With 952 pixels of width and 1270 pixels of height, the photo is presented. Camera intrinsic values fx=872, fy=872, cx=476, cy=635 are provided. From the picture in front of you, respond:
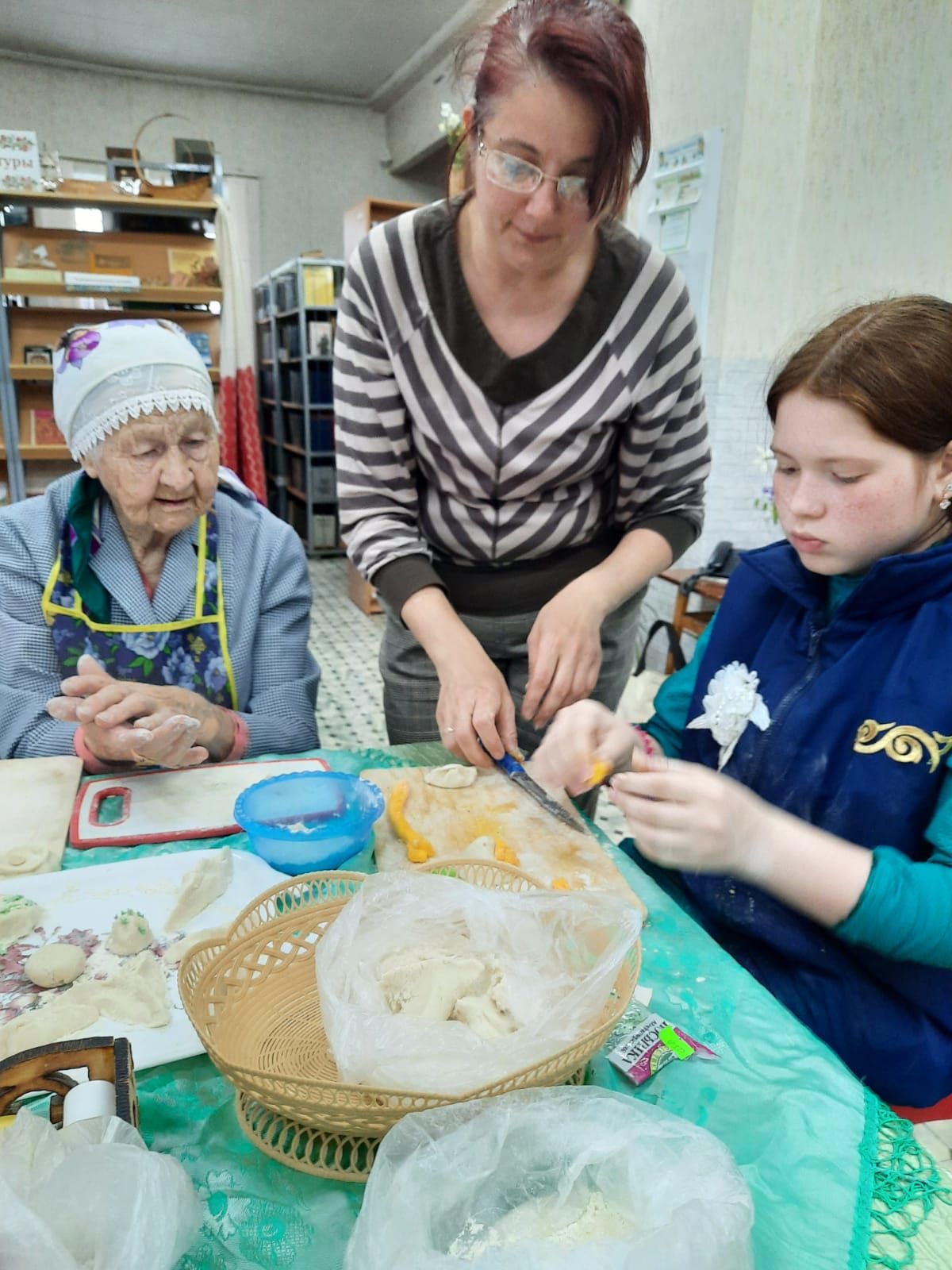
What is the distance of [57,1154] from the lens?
0.59m

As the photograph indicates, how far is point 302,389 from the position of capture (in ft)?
23.3

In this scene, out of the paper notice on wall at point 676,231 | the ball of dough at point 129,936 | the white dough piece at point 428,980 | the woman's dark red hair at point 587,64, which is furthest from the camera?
the paper notice on wall at point 676,231

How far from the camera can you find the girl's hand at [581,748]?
3.55ft

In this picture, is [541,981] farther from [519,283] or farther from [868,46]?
[868,46]

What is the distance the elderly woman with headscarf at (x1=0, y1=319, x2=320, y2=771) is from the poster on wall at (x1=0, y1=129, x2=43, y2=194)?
132 inches

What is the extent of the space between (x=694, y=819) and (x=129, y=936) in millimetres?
653

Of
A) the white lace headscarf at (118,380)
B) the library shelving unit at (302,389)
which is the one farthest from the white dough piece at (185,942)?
the library shelving unit at (302,389)

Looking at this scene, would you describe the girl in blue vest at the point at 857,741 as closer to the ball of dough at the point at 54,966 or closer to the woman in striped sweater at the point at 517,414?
the woman in striped sweater at the point at 517,414

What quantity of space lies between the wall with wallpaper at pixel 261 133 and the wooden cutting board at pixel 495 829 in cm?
845

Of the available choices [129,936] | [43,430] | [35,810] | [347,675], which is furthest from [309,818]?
[43,430]

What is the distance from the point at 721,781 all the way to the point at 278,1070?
0.51 meters

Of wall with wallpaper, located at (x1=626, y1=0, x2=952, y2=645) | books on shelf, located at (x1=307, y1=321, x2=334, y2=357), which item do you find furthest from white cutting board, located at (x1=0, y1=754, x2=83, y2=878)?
books on shelf, located at (x1=307, y1=321, x2=334, y2=357)

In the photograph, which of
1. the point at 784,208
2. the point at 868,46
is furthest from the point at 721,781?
the point at 868,46

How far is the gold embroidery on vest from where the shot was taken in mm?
1071
